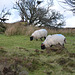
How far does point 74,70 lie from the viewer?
11.4 ft

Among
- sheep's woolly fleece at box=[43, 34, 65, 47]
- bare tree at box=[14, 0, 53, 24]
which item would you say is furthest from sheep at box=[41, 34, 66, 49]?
bare tree at box=[14, 0, 53, 24]

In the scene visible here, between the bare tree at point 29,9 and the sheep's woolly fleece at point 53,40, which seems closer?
the sheep's woolly fleece at point 53,40

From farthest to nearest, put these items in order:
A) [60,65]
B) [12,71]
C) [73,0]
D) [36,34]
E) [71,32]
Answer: [71,32] < [36,34] < [73,0] < [60,65] < [12,71]

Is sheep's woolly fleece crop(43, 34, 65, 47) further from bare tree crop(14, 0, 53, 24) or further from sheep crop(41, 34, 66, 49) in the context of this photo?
bare tree crop(14, 0, 53, 24)

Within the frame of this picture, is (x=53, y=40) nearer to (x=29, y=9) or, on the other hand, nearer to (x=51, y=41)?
(x=51, y=41)

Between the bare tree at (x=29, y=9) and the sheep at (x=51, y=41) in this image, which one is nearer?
the sheep at (x=51, y=41)

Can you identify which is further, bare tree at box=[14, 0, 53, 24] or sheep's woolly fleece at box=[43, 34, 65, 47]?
bare tree at box=[14, 0, 53, 24]

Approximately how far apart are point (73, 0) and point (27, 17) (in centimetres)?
2208

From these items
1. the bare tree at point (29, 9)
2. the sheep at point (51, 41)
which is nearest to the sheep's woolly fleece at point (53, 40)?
the sheep at point (51, 41)

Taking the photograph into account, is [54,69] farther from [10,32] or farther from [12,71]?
[10,32]

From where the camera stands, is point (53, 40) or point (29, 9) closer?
point (53, 40)

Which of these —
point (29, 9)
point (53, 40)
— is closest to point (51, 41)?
point (53, 40)

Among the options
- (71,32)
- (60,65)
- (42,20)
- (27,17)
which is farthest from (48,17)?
(60,65)

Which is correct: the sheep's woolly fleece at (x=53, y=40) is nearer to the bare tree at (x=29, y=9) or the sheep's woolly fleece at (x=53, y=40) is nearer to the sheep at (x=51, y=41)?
the sheep at (x=51, y=41)
